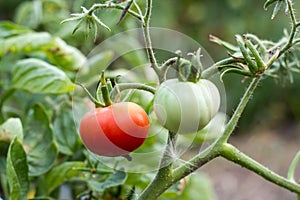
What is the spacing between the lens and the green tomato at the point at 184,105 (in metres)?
0.52

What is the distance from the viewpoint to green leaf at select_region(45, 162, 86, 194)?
2.63ft

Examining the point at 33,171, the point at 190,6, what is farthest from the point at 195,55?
the point at 190,6

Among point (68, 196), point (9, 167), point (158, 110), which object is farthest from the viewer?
point (68, 196)

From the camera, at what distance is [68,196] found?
3.04ft

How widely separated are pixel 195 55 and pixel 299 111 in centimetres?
312

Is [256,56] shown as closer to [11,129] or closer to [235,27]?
[11,129]

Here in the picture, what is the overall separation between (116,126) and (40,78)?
0.34m

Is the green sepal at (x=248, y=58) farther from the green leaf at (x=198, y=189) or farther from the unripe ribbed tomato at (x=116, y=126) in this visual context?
the green leaf at (x=198, y=189)

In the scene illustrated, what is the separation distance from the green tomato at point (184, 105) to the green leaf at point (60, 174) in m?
0.28

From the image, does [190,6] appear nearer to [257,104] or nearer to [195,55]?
[257,104]

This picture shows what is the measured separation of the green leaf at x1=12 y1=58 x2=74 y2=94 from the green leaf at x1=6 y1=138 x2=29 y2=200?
14 centimetres

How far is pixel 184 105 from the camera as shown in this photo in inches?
20.4

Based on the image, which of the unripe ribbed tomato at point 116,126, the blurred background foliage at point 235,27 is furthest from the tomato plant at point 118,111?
the blurred background foliage at point 235,27

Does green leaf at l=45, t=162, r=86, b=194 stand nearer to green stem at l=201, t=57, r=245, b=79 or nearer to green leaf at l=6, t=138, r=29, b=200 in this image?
green leaf at l=6, t=138, r=29, b=200
